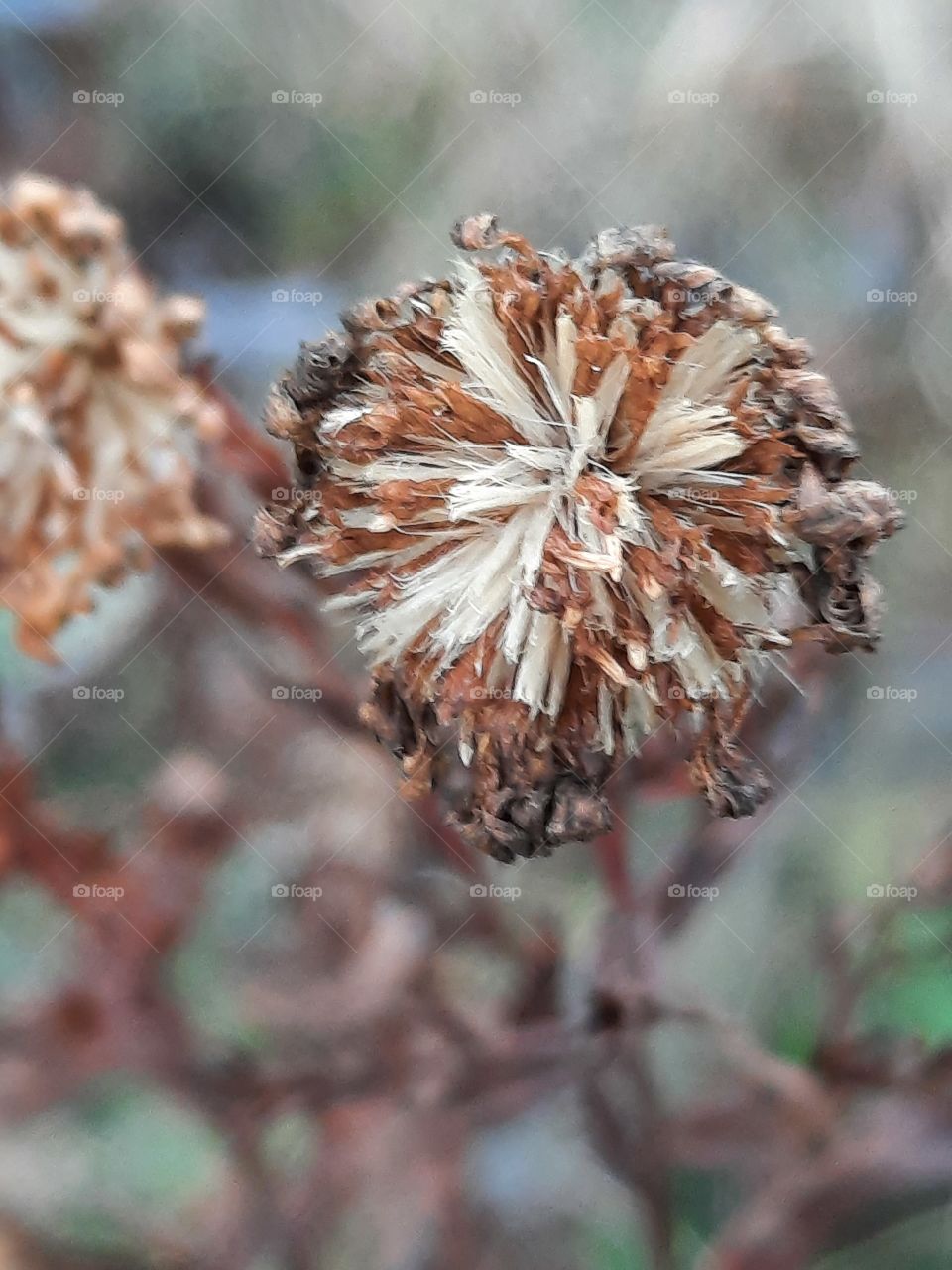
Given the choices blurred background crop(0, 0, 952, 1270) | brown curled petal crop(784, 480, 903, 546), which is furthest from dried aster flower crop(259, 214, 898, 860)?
blurred background crop(0, 0, 952, 1270)

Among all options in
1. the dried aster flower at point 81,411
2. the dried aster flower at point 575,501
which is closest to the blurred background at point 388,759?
the dried aster flower at point 81,411

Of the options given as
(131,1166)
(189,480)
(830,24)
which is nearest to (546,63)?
(830,24)

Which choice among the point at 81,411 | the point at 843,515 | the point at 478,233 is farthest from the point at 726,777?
the point at 81,411

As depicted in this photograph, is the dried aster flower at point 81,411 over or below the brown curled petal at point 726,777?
below

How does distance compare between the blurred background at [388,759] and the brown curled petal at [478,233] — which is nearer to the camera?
the brown curled petal at [478,233]

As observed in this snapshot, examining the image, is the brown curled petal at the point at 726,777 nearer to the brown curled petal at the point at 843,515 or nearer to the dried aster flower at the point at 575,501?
the dried aster flower at the point at 575,501

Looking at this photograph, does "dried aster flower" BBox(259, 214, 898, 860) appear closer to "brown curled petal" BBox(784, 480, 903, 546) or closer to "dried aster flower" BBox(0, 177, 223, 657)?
"brown curled petal" BBox(784, 480, 903, 546)

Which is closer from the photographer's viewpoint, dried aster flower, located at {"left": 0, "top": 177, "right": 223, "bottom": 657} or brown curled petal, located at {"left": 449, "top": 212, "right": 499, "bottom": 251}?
brown curled petal, located at {"left": 449, "top": 212, "right": 499, "bottom": 251}

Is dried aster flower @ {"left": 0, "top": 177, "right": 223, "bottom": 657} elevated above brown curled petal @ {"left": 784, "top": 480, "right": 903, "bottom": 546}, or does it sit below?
below
